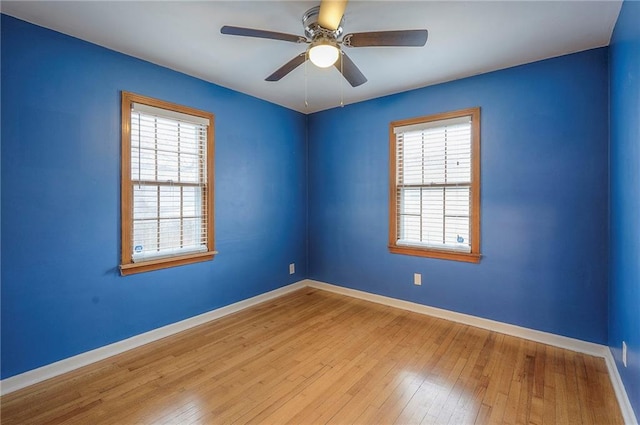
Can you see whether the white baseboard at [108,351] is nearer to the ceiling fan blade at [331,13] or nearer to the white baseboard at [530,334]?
the white baseboard at [530,334]

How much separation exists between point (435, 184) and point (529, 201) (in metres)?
0.89

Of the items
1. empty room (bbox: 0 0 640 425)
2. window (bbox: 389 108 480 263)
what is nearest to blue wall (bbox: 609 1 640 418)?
empty room (bbox: 0 0 640 425)

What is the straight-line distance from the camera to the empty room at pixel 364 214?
6.42 feet

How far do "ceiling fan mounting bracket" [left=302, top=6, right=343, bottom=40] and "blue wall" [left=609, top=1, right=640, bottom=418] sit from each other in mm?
1635

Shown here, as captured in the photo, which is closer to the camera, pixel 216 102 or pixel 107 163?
pixel 107 163

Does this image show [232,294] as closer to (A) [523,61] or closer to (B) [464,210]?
(B) [464,210]

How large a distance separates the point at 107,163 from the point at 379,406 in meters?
2.81

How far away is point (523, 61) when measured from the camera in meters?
2.75

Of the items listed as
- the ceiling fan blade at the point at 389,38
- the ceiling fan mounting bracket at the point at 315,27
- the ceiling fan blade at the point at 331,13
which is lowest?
the ceiling fan blade at the point at 389,38

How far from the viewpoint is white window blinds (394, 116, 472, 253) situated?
3.18 m

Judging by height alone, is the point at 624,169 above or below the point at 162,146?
below

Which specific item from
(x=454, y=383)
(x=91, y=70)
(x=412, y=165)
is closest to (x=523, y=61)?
(x=412, y=165)

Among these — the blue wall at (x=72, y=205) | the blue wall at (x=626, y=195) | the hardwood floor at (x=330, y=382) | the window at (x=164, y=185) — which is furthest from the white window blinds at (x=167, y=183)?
the blue wall at (x=626, y=195)

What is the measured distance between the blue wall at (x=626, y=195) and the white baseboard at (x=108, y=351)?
131 inches
